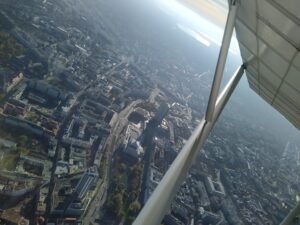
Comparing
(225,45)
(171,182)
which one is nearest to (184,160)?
(171,182)

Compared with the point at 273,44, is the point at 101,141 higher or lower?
higher

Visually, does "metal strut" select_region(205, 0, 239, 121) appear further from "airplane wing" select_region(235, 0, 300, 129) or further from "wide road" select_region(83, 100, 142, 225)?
"wide road" select_region(83, 100, 142, 225)

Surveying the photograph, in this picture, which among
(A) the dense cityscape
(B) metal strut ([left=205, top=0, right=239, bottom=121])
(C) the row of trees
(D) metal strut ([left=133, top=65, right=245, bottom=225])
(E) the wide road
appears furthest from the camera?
(C) the row of trees

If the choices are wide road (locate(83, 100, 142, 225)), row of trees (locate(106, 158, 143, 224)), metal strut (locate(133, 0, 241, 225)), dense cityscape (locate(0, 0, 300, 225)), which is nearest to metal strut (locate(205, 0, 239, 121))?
metal strut (locate(133, 0, 241, 225))

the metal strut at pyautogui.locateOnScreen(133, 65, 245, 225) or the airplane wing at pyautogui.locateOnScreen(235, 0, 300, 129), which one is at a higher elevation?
the airplane wing at pyautogui.locateOnScreen(235, 0, 300, 129)

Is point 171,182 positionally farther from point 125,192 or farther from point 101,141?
point 101,141

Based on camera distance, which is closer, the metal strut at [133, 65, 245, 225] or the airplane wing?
the metal strut at [133, 65, 245, 225]

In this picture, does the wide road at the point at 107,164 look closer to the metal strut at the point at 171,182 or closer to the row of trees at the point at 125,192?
the row of trees at the point at 125,192

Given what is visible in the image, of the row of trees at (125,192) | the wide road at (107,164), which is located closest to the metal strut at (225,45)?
the wide road at (107,164)
